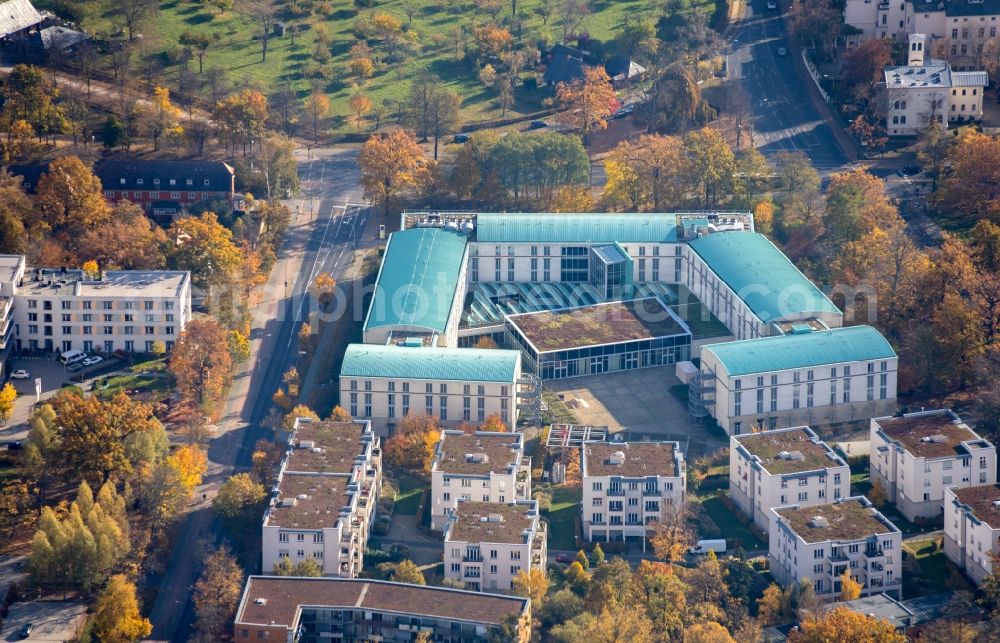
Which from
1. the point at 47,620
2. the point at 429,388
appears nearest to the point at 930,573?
the point at 429,388

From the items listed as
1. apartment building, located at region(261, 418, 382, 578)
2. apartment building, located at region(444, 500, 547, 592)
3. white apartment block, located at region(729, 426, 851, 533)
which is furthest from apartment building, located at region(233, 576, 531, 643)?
white apartment block, located at region(729, 426, 851, 533)

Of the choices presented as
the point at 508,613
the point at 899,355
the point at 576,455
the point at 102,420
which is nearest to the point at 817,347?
the point at 899,355

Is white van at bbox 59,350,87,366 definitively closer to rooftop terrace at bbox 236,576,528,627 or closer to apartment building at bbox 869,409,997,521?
rooftop terrace at bbox 236,576,528,627

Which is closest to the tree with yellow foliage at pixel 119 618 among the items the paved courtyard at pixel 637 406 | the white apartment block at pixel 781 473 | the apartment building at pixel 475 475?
the apartment building at pixel 475 475

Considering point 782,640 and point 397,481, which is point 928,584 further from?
point 397,481

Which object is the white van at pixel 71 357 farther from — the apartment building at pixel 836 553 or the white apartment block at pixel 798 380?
the apartment building at pixel 836 553

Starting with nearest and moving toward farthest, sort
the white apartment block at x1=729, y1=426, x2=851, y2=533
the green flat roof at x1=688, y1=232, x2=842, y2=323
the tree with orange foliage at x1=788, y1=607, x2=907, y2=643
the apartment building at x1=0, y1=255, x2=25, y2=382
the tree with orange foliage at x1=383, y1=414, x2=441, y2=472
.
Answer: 1. the tree with orange foliage at x1=788, y1=607, x2=907, y2=643
2. the white apartment block at x1=729, y1=426, x2=851, y2=533
3. the tree with orange foliage at x1=383, y1=414, x2=441, y2=472
4. the apartment building at x1=0, y1=255, x2=25, y2=382
5. the green flat roof at x1=688, y1=232, x2=842, y2=323
